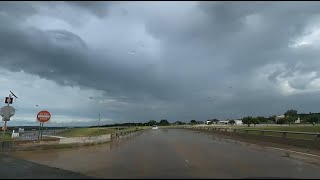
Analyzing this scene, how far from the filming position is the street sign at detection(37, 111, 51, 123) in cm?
3244

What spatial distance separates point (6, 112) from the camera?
97.6 ft

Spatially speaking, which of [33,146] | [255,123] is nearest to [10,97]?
[33,146]

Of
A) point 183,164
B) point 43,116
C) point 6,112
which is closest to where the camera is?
point 183,164

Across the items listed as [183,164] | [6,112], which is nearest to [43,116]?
[6,112]

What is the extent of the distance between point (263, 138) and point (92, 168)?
26065 millimetres

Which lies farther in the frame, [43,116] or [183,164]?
[43,116]

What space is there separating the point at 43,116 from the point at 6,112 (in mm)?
3444

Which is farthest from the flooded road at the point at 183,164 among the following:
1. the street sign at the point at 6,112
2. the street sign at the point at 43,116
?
the street sign at the point at 43,116

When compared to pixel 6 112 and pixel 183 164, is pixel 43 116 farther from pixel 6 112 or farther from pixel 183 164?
pixel 183 164

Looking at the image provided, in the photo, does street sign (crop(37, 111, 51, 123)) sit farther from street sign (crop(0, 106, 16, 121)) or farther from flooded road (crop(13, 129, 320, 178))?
flooded road (crop(13, 129, 320, 178))

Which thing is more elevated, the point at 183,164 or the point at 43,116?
the point at 43,116

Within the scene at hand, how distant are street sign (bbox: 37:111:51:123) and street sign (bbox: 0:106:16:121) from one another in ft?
8.56

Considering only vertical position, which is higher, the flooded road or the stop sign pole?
the stop sign pole

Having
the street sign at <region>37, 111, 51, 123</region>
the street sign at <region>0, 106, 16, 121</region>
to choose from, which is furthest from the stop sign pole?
the street sign at <region>0, 106, 16, 121</region>
